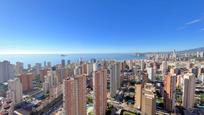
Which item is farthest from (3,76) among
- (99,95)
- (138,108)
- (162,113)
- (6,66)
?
(162,113)

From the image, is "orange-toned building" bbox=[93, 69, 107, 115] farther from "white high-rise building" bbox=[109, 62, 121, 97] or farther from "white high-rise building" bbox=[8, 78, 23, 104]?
"white high-rise building" bbox=[8, 78, 23, 104]

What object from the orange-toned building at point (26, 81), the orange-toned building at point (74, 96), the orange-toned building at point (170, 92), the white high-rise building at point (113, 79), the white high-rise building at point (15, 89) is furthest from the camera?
the orange-toned building at point (26, 81)

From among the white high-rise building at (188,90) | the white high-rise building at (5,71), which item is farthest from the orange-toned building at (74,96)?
the white high-rise building at (5,71)

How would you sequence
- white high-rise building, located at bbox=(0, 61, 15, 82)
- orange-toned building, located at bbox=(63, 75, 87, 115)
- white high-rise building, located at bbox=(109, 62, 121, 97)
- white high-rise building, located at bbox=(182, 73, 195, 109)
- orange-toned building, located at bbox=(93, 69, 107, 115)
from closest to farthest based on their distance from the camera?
orange-toned building, located at bbox=(63, 75, 87, 115) → orange-toned building, located at bbox=(93, 69, 107, 115) → white high-rise building, located at bbox=(182, 73, 195, 109) → white high-rise building, located at bbox=(109, 62, 121, 97) → white high-rise building, located at bbox=(0, 61, 15, 82)

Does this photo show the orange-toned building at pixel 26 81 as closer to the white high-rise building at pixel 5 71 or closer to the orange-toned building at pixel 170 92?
the white high-rise building at pixel 5 71

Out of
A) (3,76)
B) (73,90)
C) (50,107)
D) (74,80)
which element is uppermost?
(74,80)

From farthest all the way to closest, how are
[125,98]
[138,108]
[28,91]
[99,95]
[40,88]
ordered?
[40,88]
[28,91]
[125,98]
[138,108]
[99,95]

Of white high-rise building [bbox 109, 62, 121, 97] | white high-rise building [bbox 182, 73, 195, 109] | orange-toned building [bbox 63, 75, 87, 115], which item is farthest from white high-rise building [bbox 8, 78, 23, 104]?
white high-rise building [bbox 182, 73, 195, 109]

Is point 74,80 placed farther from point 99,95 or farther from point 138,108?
point 138,108
